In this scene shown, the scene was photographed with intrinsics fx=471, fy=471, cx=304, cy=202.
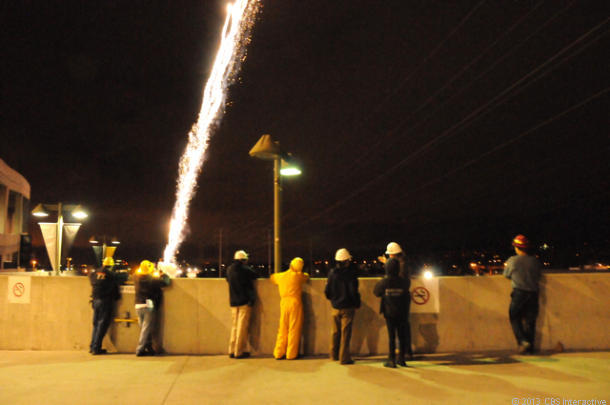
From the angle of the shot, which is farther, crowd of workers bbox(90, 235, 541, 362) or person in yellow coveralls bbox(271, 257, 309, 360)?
person in yellow coveralls bbox(271, 257, 309, 360)

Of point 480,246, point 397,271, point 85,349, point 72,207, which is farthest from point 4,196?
point 480,246

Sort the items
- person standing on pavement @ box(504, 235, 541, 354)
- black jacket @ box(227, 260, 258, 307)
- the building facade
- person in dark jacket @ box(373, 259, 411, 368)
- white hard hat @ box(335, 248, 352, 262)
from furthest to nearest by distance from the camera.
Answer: the building facade < black jacket @ box(227, 260, 258, 307) < person standing on pavement @ box(504, 235, 541, 354) < white hard hat @ box(335, 248, 352, 262) < person in dark jacket @ box(373, 259, 411, 368)

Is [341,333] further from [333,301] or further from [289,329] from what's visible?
[289,329]

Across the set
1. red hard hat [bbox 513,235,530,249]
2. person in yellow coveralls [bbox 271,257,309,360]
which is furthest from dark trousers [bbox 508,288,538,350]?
person in yellow coveralls [bbox 271,257,309,360]

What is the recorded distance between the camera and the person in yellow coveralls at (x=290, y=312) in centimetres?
778

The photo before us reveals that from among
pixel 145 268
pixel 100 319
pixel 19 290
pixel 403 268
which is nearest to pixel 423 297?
pixel 403 268

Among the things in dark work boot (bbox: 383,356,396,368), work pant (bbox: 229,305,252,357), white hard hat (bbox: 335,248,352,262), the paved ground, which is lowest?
the paved ground

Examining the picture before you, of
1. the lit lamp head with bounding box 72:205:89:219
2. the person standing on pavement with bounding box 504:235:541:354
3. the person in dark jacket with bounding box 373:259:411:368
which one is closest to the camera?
the person in dark jacket with bounding box 373:259:411:368

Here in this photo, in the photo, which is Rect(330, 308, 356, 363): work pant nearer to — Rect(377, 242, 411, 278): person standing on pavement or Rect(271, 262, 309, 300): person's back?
Rect(271, 262, 309, 300): person's back

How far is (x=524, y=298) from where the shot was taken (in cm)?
775

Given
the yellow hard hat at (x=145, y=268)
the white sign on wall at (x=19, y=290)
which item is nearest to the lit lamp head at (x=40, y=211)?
the white sign on wall at (x=19, y=290)

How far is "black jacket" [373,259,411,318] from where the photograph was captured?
721cm

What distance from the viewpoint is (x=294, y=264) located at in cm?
795

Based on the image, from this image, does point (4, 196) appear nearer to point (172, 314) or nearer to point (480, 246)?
point (172, 314)
